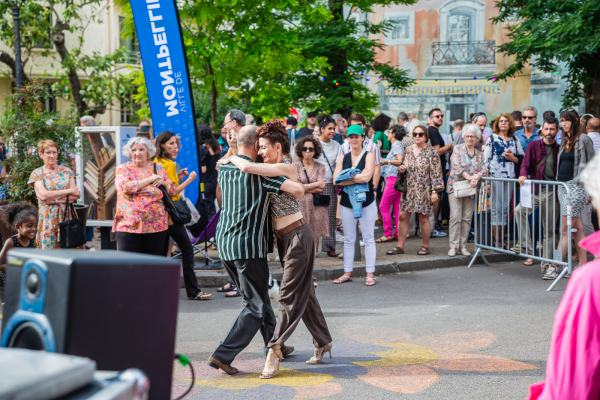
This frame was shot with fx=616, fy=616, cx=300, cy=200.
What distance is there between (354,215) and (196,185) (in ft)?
7.82

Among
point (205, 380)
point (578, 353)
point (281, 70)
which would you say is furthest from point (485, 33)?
point (578, 353)

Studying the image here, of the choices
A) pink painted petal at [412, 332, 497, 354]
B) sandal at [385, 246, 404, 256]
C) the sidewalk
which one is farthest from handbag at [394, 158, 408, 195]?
pink painted petal at [412, 332, 497, 354]

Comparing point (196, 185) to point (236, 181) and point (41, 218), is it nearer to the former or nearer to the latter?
point (41, 218)

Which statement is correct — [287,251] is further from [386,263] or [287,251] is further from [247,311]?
[386,263]

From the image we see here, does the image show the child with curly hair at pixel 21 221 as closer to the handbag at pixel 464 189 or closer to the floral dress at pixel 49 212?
the floral dress at pixel 49 212

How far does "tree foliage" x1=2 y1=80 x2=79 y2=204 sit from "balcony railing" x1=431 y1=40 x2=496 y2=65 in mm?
23689

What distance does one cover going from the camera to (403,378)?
4.53 meters

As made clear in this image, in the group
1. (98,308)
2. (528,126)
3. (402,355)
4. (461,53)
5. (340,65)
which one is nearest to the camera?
(98,308)

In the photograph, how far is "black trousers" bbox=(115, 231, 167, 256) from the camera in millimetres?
6367

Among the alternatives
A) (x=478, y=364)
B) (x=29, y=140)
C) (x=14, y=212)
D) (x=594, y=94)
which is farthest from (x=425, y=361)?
(x=594, y=94)

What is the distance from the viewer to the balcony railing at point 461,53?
2944 cm

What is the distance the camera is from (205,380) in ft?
15.0

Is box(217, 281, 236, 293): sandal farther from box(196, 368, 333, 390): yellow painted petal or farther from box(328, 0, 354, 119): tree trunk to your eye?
box(328, 0, 354, 119): tree trunk

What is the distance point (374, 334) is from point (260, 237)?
1.74m
